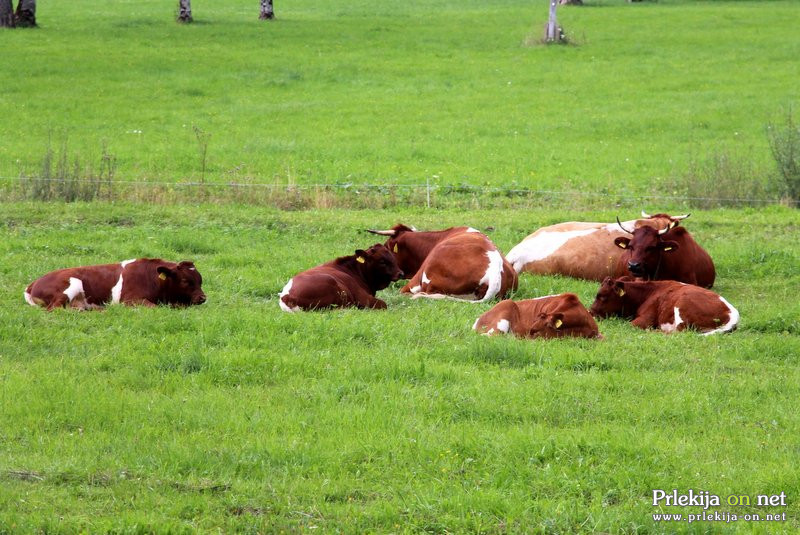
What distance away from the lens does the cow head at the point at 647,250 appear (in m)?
13.6

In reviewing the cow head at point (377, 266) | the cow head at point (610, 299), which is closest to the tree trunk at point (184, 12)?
the cow head at point (377, 266)

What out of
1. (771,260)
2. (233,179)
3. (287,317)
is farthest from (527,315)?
(233,179)

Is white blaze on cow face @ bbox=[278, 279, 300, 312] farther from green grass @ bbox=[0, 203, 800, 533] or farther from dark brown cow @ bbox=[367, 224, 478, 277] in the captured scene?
dark brown cow @ bbox=[367, 224, 478, 277]

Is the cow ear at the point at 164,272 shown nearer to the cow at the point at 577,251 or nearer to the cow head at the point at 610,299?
the cow head at the point at 610,299

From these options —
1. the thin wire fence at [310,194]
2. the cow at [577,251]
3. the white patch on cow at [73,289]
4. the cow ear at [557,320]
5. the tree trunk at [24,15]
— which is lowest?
the thin wire fence at [310,194]

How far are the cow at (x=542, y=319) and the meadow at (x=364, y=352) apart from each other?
312 millimetres

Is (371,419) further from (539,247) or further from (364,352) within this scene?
(539,247)

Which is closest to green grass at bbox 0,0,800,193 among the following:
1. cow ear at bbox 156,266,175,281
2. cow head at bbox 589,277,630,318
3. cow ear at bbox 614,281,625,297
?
cow ear at bbox 156,266,175,281

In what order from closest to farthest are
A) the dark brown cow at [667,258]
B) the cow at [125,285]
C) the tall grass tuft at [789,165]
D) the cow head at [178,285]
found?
the cow at [125,285] < the cow head at [178,285] < the dark brown cow at [667,258] < the tall grass tuft at [789,165]

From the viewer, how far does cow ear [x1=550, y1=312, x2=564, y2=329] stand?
34.5 feet

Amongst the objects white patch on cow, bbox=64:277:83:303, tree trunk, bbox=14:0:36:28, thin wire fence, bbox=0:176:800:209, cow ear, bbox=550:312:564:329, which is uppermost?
tree trunk, bbox=14:0:36:28

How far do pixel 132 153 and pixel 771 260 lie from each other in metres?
17.9

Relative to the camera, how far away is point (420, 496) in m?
6.50

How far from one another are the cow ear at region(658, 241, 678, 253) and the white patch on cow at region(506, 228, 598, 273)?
1.56 metres
